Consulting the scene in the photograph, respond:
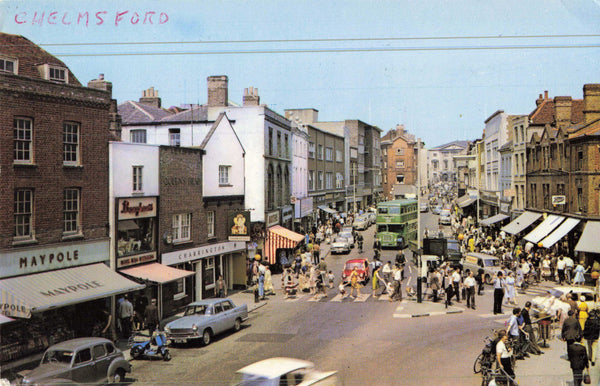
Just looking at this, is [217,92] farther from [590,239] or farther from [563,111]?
[590,239]

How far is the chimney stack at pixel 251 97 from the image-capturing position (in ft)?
145

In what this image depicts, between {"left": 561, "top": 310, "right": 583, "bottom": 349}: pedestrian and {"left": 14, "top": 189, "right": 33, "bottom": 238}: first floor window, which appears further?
{"left": 14, "top": 189, "right": 33, "bottom": 238}: first floor window

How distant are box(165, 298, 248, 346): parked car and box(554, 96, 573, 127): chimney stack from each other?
26925 mm

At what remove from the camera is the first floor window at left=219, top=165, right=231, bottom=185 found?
102 ft

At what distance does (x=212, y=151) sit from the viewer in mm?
30062

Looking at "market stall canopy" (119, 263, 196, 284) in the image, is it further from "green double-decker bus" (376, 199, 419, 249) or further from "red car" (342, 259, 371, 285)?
"green double-decker bus" (376, 199, 419, 249)

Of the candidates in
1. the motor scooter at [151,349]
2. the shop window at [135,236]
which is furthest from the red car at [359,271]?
the motor scooter at [151,349]

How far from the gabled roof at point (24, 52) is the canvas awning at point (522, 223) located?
1282 inches

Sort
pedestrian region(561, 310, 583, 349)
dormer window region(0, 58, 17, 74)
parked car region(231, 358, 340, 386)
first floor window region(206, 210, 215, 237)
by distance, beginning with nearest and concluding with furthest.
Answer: parked car region(231, 358, 340, 386) < pedestrian region(561, 310, 583, 349) < dormer window region(0, 58, 17, 74) < first floor window region(206, 210, 215, 237)

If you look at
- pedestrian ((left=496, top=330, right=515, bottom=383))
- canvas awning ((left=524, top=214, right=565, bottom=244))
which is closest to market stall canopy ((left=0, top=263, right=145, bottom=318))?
pedestrian ((left=496, top=330, right=515, bottom=383))

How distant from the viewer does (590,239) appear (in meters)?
30.1

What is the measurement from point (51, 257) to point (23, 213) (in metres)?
1.91

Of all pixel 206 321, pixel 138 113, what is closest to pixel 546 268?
pixel 206 321

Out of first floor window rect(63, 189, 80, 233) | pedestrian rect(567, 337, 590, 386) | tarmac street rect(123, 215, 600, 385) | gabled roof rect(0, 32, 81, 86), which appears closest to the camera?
pedestrian rect(567, 337, 590, 386)
